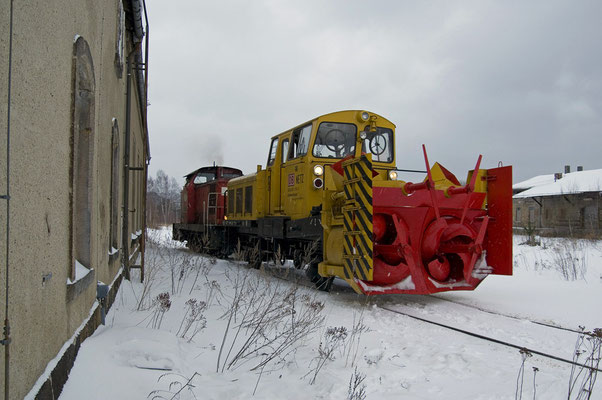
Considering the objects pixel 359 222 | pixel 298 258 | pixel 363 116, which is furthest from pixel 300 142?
pixel 359 222

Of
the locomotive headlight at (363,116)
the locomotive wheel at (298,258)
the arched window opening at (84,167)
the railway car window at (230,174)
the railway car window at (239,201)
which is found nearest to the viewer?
the arched window opening at (84,167)

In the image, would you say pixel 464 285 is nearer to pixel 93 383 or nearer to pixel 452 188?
pixel 452 188

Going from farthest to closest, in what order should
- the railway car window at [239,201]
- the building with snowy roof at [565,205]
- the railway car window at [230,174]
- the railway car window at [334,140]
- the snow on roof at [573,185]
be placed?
1. the snow on roof at [573,185]
2. the building with snowy roof at [565,205]
3. the railway car window at [230,174]
4. the railway car window at [239,201]
5. the railway car window at [334,140]

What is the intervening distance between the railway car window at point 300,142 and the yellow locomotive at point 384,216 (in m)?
0.02

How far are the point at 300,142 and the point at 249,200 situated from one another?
3.08 metres

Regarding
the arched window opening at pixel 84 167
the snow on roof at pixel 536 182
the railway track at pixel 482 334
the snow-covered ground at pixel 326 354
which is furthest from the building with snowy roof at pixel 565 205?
the arched window opening at pixel 84 167

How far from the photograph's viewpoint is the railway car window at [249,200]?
11.3 meters

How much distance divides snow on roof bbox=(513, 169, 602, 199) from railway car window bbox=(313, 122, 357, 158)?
32580mm

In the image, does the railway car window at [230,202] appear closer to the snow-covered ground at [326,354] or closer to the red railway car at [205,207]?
the red railway car at [205,207]

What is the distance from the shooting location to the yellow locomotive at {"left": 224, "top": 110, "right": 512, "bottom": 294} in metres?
6.48

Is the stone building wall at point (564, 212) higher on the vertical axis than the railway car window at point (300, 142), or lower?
lower

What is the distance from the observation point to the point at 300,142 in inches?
346

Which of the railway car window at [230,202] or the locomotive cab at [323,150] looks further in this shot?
the railway car window at [230,202]

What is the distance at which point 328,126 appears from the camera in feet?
27.5
